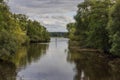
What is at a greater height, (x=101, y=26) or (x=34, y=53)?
(x=101, y=26)

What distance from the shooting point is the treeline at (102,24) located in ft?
161

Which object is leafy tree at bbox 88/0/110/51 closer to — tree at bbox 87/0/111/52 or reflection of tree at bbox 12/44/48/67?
tree at bbox 87/0/111/52

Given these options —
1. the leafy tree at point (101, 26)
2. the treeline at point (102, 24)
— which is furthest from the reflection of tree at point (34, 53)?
the leafy tree at point (101, 26)

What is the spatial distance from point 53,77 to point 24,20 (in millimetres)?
100521

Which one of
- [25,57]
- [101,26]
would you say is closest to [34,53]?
[25,57]

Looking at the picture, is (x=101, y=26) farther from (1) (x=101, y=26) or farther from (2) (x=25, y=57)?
(2) (x=25, y=57)

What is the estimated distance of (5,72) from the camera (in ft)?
120

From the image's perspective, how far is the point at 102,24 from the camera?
6097cm

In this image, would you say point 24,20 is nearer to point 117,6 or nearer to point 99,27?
point 99,27

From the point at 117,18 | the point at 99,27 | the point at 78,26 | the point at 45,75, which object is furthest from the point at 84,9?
the point at 45,75

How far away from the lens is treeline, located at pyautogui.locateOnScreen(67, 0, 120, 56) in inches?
1928

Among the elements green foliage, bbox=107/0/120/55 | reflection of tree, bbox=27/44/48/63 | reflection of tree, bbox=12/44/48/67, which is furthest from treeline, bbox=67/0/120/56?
reflection of tree, bbox=12/44/48/67

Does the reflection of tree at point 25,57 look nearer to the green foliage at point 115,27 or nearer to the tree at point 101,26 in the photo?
the tree at point 101,26

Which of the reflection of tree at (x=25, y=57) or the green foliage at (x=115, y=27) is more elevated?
the green foliage at (x=115, y=27)
